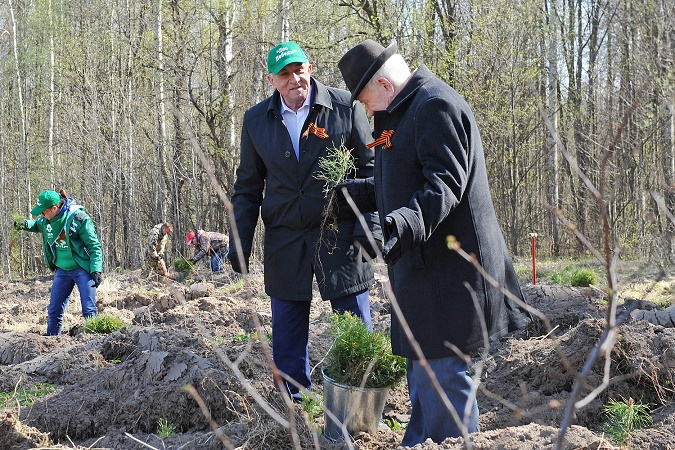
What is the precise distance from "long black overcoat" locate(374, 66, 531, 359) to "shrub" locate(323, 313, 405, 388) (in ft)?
1.38

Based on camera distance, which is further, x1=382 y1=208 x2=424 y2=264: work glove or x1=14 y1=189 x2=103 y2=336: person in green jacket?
x1=14 y1=189 x2=103 y2=336: person in green jacket

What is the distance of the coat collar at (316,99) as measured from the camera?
430 centimetres

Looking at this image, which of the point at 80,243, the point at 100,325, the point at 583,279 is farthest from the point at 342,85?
the point at 100,325

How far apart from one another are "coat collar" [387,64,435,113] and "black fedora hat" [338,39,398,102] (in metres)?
0.14

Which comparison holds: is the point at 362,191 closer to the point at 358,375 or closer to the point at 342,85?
the point at 358,375

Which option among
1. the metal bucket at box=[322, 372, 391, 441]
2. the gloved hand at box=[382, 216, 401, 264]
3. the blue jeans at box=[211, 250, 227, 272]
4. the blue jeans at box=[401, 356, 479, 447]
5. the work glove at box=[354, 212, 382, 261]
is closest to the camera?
the gloved hand at box=[382, 216, 401, 264]

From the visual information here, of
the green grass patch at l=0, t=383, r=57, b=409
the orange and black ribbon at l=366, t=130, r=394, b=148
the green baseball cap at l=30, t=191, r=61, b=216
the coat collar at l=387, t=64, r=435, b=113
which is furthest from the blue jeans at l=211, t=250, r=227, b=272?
the coat collar at l=387, t=64, r=435, b=113

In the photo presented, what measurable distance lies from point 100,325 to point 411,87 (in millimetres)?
5375

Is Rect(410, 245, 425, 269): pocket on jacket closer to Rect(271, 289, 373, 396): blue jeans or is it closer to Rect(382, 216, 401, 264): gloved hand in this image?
Rect(382, 216, 401, 264): gloved hand

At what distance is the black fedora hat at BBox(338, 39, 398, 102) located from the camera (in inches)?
126

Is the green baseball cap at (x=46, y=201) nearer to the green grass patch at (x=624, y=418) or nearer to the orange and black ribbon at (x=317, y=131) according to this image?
the orange and black ribbon at (x=317, y=131)

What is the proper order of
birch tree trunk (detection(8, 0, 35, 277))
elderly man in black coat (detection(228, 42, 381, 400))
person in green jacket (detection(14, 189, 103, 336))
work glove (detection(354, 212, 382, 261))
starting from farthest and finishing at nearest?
birch tree trunk (detection(8, 0, 35, 277)) → person in green jacket (detection(14, 189, 103, 336)) → elderly man in black coat (detection(228, 42, 381, 400)) → work glove (detection(354, 212, 382, 261))

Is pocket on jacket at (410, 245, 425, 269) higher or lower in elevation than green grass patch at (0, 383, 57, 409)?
higher

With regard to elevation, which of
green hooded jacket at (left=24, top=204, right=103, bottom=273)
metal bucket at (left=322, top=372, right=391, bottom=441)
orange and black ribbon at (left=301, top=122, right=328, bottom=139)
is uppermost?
orange and black ribbon at (left=301, top=122, right=328, bottom=139)
